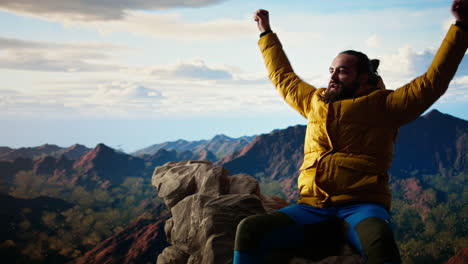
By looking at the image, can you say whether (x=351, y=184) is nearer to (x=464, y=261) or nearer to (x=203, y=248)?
(x=203, y=248)

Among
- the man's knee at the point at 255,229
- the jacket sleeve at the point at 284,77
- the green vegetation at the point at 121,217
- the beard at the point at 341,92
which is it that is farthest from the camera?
the green vegetation at the point at 121,217

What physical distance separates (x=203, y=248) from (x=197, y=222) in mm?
371

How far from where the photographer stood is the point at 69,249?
2928cm

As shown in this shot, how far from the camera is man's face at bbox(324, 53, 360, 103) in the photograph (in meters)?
3.43

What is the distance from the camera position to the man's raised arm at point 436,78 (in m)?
2.89

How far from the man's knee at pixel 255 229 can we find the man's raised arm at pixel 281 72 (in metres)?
1.35

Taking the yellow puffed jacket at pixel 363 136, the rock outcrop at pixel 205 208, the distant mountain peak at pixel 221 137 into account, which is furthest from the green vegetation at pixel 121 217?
the distant mountain peak at pixel 221 137

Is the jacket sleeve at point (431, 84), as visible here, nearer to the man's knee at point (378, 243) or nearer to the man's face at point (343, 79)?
the man's face at point (343, 79)

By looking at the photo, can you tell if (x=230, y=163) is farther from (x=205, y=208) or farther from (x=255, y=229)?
(x=255, y=229)

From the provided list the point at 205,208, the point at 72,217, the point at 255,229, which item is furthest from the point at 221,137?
the point at 255,229

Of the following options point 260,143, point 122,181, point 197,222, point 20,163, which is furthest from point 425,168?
point 197,222

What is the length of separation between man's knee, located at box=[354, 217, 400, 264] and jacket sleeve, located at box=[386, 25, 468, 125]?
1.04m

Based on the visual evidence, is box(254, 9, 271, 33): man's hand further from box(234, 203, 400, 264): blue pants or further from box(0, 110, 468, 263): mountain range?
box(0, 110, 468, 263): mountain range

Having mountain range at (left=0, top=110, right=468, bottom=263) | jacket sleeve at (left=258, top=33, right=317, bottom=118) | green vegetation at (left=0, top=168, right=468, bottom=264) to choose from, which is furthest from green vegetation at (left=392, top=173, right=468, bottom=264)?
jacket sleeve at (left=258, top=33, right=317, bottom=118)
